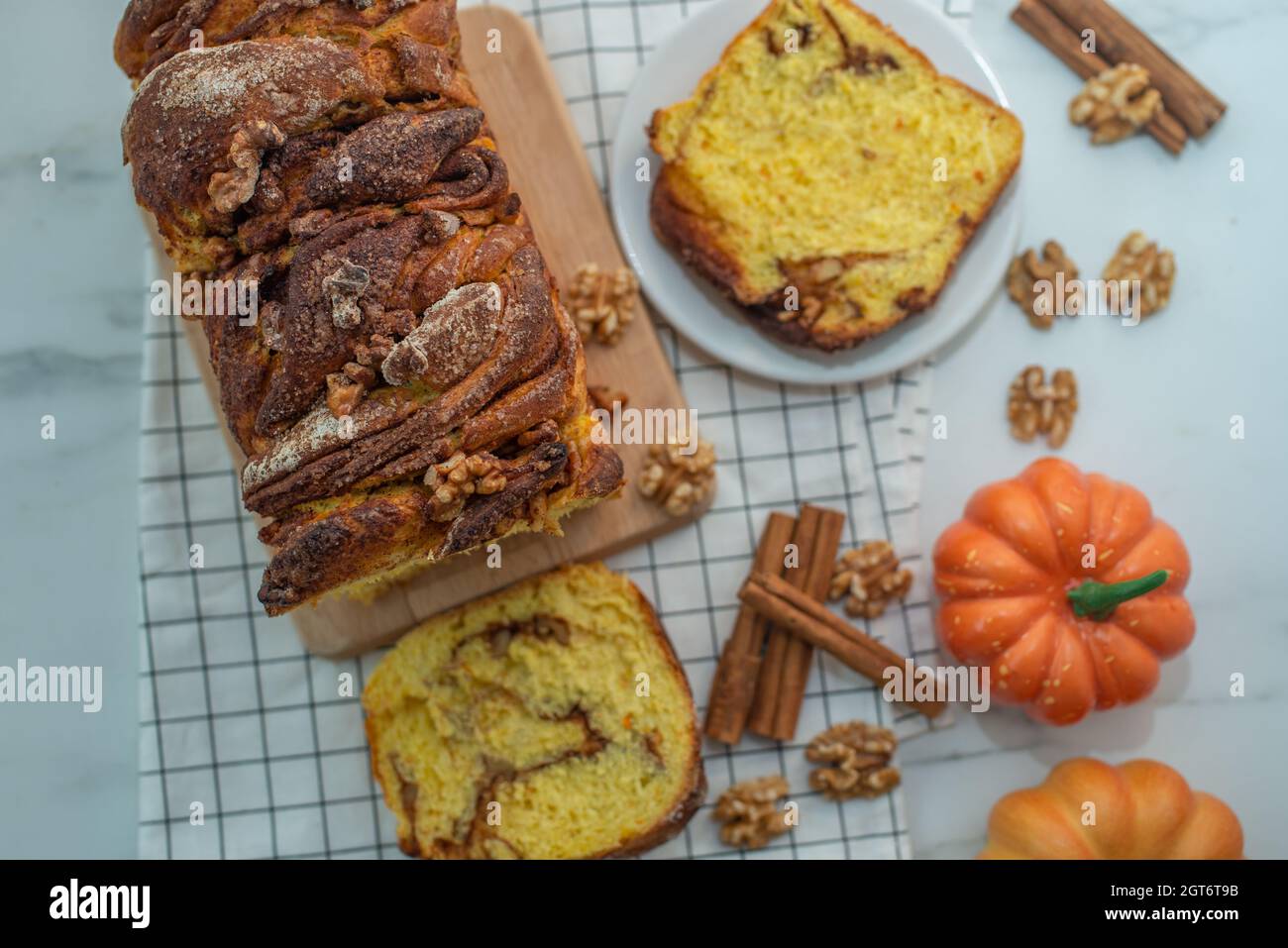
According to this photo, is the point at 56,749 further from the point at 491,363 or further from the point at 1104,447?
the point at 1104,447

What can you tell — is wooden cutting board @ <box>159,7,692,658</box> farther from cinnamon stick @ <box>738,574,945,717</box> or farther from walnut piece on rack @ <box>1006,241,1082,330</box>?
walnut piece on rack @ <box>1006,241,1082,330</box>

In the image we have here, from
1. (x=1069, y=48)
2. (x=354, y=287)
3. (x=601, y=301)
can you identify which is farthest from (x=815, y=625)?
(x=1069, y=48)

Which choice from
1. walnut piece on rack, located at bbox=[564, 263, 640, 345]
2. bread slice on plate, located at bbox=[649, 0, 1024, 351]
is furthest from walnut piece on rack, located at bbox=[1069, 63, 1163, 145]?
walnut piece on rack, located at bbox=[564, 263, 640, 345]

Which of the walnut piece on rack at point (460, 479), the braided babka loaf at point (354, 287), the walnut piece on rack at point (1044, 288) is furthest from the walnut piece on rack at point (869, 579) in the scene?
the walnut piece on rack at point (460, 479)

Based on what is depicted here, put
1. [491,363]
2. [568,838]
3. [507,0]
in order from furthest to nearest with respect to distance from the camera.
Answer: [507,0] < [568,838] < [491,363]

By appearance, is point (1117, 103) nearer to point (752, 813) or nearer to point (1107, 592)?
point (1107, 592)

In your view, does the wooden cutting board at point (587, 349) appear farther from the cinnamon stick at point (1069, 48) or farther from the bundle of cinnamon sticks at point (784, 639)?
the cinnamon stick at point (1069, 48)

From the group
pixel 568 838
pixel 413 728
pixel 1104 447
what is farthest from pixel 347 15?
pixel 1104 447
